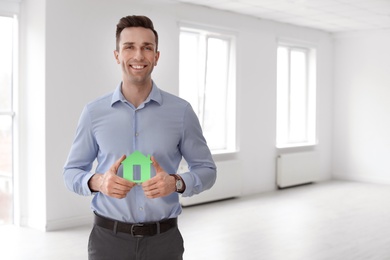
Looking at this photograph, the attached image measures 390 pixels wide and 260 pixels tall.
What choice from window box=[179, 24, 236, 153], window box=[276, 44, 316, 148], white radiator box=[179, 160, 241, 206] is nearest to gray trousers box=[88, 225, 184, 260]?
white radiator box=[179, 160, 241, 206]

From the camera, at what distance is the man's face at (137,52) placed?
1.76 meters

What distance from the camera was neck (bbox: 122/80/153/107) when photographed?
1.85m

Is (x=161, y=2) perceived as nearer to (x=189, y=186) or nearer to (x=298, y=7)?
(x=298, y=7)

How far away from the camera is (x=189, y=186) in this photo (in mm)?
1810

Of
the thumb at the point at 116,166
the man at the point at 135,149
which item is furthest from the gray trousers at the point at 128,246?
the thumb at the point at 116,166

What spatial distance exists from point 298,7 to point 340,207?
9.92ft

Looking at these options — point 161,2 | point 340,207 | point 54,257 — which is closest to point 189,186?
point 54,257

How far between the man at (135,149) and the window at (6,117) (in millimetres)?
4534

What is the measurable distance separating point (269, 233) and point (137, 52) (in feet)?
15.0

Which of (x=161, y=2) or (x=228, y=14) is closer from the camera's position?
(x=161, y=2)

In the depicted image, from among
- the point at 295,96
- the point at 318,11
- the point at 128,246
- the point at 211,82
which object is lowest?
the point at 128,246

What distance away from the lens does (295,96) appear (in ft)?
33.3

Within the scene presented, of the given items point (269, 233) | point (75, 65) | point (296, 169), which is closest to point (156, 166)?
point (269, 233)

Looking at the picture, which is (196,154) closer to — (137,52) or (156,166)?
(156,166)
